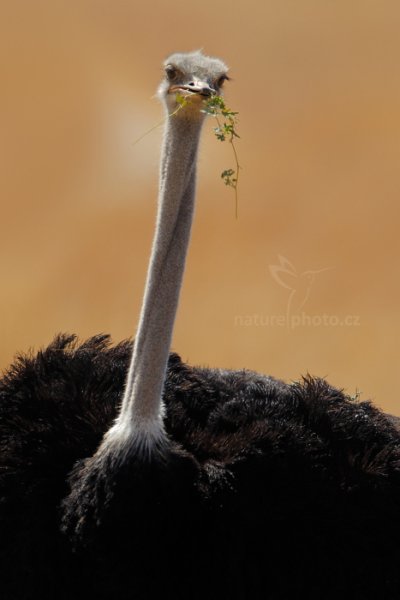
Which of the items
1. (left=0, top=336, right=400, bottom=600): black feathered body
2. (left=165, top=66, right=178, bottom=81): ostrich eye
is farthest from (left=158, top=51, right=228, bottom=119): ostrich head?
(left=0, top=336, right=400, bottom=600): black feathered body

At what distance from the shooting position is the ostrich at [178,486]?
2270 millimetres

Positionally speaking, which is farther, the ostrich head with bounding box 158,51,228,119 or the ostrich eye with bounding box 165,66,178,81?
the ostrich eye with bounding box 165,66,178,81

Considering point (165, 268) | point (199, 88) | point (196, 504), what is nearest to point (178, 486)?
point (196, 504)

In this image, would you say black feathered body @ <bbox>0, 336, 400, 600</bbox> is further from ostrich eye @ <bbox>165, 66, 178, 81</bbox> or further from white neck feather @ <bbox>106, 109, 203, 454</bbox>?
ostrich eye @ <bbox>165, 66, 178, 81</bbox>

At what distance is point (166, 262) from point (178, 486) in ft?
1.69

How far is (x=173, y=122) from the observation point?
8.09ft

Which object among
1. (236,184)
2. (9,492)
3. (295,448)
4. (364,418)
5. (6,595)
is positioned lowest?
(6,595)

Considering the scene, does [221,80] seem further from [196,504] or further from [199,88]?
[196,504]

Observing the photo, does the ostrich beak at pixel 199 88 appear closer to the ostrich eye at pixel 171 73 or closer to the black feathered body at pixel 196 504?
the ostrich eye at pixel 171 73

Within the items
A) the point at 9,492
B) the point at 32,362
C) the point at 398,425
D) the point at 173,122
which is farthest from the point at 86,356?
the point at 398,425

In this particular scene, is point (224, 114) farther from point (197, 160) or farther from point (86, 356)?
point (86, 356)

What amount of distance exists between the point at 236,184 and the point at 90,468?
0.74 metres

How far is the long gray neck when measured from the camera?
2389 mm

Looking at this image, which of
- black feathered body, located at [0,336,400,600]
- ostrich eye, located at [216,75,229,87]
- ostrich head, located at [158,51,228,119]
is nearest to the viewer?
black feathered body, located at [0,336,400,600]
